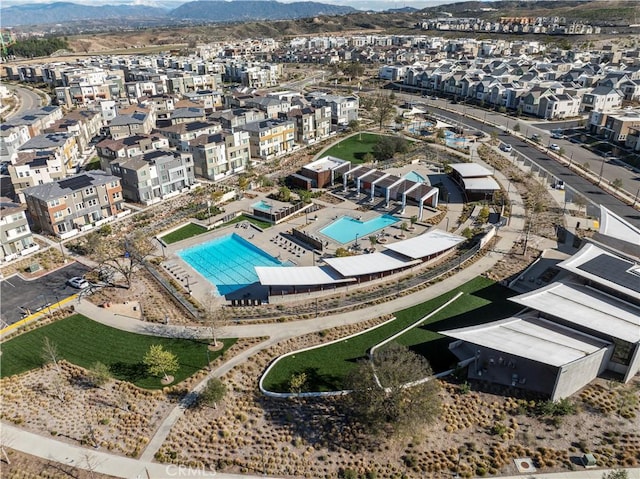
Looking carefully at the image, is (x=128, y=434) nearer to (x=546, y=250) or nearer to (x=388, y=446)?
(x=388, y=446)

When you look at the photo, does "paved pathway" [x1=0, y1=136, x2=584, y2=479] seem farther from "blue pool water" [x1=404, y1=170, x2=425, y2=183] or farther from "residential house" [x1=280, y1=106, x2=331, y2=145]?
"residential house" [x1=280, y1=106, x2=331, y2=145]

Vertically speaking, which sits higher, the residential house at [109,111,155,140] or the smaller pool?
the residential house at [109,111,155,140]

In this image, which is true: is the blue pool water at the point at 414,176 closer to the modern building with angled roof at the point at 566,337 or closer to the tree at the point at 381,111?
the tree at the point at 381,111

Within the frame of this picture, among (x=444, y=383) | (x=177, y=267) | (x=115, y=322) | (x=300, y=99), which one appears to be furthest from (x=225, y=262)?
→ (x=300, y=99)

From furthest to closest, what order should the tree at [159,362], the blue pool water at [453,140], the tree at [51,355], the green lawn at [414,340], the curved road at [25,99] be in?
the curved road at [25,99] → the blue pool water at [453,140] → the tree at [51,355] → the green lawn at [414,340] → the tree at [159,362]

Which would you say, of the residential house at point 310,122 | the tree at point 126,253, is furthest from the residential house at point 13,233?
the residential house at point 310,122

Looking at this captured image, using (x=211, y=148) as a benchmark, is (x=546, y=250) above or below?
below

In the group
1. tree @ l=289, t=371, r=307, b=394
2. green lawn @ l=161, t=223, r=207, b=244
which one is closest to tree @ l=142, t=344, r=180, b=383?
tree @ l=289, t=371, r=307, b=394
